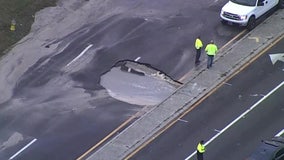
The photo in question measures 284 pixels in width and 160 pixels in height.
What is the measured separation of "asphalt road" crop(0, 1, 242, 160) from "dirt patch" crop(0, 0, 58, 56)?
216cm

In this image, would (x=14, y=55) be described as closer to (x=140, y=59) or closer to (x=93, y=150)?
(x=140, y=59)

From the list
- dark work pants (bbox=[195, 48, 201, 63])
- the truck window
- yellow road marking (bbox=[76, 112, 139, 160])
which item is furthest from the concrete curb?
the truck window

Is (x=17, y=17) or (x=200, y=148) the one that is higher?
(x=17, y=17)

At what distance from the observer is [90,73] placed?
31969mm

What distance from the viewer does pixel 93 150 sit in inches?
1063

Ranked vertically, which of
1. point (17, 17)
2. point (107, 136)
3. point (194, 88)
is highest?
point (17, 17)

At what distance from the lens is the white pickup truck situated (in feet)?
110

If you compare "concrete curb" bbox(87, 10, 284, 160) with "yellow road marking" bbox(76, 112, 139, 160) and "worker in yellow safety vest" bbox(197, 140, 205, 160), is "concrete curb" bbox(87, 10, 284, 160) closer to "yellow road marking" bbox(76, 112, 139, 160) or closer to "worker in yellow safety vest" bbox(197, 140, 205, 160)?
"yellow road marking" bbox(76, 112, 139, 160)

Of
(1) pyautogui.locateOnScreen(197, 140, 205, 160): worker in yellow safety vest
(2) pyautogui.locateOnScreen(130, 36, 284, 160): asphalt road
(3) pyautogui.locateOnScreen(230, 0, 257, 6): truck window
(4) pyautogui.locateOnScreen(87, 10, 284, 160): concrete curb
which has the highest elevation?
(3) pyautogui.locateOnScreen(230, 0, 257, 6): truck window

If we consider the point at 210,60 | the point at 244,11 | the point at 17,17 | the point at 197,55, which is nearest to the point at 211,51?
the point at 210,60

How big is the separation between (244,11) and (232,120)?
808 centimetres

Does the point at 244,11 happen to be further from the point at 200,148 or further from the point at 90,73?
the point at 200,148

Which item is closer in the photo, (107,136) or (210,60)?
(107,136)

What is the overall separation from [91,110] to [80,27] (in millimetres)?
7948
